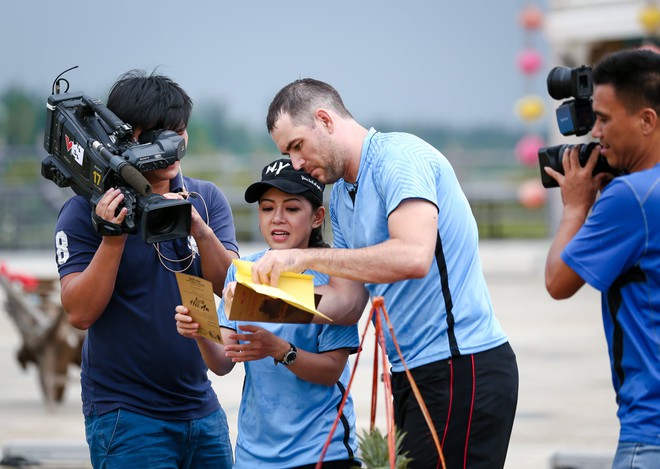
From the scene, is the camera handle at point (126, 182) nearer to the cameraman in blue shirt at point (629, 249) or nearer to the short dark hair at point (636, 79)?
the cameraman in blue shirt at point (629, 249)

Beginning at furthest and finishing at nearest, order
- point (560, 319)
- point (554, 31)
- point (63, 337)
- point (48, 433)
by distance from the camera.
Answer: point (554, 31), point (560, 319), point (63, 337), point (48, 433)

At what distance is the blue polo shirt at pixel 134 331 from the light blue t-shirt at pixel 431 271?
2.61ft

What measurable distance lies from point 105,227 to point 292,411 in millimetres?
850

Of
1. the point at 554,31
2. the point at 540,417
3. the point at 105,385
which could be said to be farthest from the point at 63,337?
the point at 554,31

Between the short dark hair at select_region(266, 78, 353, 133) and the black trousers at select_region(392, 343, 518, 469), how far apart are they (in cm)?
88

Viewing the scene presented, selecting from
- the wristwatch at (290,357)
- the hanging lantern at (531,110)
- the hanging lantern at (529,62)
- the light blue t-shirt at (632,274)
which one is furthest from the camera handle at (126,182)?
the hanging lantern at (529,62)

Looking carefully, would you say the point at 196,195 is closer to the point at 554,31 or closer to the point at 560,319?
the point at 560,319

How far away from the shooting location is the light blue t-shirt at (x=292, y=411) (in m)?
3.60

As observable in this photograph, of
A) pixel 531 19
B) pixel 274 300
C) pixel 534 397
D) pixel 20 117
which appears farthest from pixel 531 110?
pixel 274 300

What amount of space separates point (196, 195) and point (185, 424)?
823mm

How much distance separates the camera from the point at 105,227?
141 inches

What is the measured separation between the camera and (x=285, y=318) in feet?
11.0

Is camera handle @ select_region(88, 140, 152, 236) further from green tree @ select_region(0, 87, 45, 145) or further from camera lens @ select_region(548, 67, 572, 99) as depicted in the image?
green tree @ select_region(0, 87, 45, 145)

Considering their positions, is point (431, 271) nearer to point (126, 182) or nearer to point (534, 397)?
point (126, 182)
